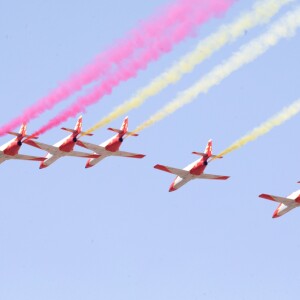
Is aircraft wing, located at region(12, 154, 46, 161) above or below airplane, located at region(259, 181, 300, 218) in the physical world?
above

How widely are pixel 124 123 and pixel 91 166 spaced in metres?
6.25

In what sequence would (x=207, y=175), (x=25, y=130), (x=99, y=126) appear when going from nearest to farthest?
(x=99, y=126), (x=25, y=130), (x=207, y=175)

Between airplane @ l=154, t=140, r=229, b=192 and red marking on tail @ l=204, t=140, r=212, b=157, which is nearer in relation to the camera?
airplane @ l=154, t=140, r=229, b=192

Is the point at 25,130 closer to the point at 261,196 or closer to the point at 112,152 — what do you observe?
the point at 112,152

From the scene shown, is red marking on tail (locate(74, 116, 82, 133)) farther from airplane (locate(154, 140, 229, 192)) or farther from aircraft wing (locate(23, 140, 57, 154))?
airplane (locate(154, 140, 229, 192))

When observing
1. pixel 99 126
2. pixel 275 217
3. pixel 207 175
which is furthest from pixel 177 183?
pixel 99 126

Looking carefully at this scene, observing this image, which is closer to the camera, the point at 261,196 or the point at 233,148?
the point at 233,148

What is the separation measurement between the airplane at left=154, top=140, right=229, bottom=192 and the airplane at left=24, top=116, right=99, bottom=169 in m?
5.17

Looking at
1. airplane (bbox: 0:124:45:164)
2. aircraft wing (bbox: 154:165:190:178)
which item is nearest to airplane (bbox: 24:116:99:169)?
airplane (bbox: 0:124:45:164)

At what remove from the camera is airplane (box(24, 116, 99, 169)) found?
72.9m

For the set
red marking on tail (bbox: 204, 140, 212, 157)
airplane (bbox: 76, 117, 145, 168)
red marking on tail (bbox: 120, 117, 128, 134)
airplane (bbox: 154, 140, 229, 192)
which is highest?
red marking on tail (bbox: 120, 117, 128, 134)

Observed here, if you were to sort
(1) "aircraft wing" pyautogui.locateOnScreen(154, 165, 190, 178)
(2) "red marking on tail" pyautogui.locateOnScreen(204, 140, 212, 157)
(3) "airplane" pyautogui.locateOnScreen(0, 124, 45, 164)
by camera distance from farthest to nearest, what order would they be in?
(1) "aircraft wing" pyautogui.locateOnScreen(154, 165, 190, 178) → (2) "red marking on tail" pyautogui.locateOnScreen(204, 140, 212, 157) → (3) "airplane" pyautogui.locateOnScreen(0, 124, 45, 164)

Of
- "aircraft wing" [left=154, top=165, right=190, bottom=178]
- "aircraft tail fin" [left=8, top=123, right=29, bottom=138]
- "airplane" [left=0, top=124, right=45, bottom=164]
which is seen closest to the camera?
"aircraft tail fin" [left=8, top=123, right=29, bottom=138]

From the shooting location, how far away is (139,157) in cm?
7575
